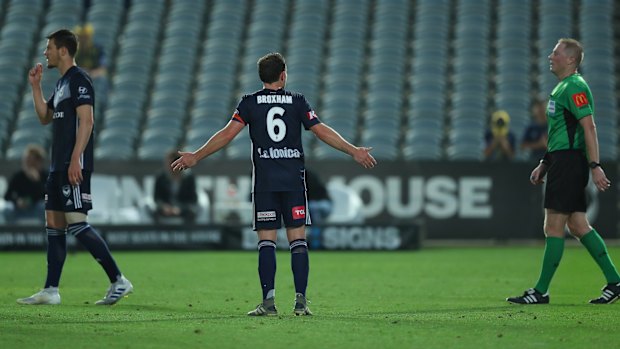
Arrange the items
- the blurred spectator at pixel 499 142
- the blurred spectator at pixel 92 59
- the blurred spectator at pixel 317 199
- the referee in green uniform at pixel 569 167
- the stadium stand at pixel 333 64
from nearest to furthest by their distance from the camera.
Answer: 1. the referee in green uniform at pixel 569 167
2. the blurred spectator at pixel 317 199
3. the blurred spectator at pixel 499 142
4. the blurred spectator at pixel 92 59
5. the stadium stand at pixel 333 64

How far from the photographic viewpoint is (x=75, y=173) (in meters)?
8.85

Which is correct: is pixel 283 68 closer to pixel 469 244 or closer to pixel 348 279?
pixel 348 279

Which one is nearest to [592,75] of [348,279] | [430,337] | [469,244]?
[469,244]

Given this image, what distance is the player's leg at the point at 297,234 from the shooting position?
8.02 m

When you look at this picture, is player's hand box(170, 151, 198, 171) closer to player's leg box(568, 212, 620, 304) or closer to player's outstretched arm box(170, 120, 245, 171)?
player's outstretched arm box(170, 120, 245, 171)

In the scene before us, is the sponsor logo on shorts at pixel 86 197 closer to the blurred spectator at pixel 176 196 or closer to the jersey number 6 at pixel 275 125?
the jersey number 6 at pixel 275 125

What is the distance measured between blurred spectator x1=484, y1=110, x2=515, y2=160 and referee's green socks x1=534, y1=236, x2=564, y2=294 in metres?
10.3

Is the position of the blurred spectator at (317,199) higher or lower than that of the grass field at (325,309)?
higher

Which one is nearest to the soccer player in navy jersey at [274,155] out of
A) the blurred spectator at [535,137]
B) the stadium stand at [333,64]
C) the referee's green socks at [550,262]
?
the referee's green socks at [550,262]

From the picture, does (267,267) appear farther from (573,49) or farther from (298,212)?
(573,49)

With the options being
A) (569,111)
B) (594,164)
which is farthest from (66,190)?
(594,164)

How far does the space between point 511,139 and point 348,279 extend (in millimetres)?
8826

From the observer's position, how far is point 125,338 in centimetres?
661

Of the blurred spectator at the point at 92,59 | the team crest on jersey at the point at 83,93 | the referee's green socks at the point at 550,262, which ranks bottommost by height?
the referee's green socks at the point at 550,262
